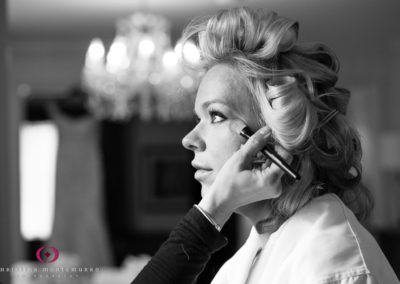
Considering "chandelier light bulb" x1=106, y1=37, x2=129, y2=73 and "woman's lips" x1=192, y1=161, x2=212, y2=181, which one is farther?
"chandelier light bulb" x1=106, y1=37, x2=129, y2=73

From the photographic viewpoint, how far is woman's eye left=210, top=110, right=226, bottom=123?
930 millimetres

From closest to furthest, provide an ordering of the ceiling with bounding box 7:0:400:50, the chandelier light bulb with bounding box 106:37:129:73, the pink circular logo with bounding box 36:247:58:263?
the pink circular logo with bounding box 36:247:58:263
the chandelier light bulb with bounding box 106:37:129:73
the ceiling with bounding box 7:0:400:50

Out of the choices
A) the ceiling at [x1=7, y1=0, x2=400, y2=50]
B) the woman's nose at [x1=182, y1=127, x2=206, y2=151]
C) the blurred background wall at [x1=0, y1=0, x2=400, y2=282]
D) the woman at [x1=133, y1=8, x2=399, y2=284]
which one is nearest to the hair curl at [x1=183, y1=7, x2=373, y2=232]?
the woman at [x1=133, y1=8, x2=399, y2=284]

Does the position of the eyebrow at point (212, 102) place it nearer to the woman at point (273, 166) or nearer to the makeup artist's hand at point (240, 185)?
the woman at point (273, 166)

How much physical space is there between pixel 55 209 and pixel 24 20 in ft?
6.74

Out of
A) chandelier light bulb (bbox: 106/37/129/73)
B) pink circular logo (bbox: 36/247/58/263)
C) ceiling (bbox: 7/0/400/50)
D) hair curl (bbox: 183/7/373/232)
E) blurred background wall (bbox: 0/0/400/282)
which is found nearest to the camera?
hair curl (bbox: 183/7/373/232)

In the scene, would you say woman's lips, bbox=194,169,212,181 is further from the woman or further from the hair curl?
Answer: the hair curl

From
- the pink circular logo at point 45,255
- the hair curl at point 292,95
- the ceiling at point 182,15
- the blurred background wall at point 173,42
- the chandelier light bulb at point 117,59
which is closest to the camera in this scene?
the hair curl at point 292,95

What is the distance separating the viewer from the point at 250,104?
0.93m

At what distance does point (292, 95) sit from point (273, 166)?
0.12m

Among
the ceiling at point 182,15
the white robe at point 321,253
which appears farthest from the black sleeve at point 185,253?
the ceiling at point 182,15

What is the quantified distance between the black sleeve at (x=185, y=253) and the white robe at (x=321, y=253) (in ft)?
0.35

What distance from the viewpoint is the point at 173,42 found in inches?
212

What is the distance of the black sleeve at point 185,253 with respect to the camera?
77cm
